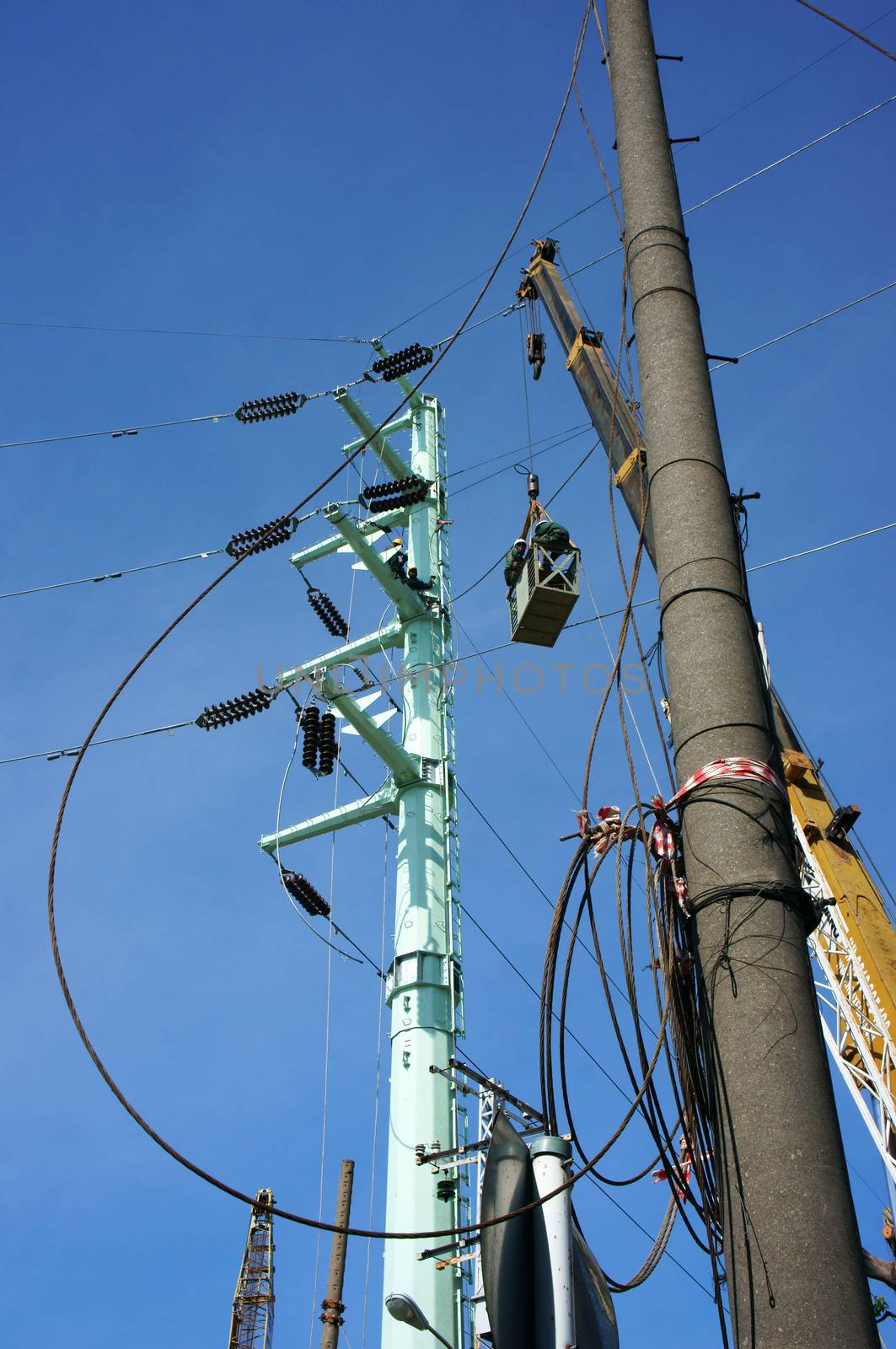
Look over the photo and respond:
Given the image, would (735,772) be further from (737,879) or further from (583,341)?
(583,341)

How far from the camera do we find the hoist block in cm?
1133

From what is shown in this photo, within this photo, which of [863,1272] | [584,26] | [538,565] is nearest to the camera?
[863,1272]

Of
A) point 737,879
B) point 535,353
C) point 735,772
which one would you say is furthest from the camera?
point 535,353

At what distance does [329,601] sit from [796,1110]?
18980 millimetres

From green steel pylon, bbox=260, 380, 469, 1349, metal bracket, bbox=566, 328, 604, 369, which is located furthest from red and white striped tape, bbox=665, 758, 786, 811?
green steel pylon, bbox=260, 380, 469, 1349

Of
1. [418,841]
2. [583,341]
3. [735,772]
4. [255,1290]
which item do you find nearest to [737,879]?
[735,772]

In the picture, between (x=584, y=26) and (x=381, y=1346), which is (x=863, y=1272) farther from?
(x=381, y=1346)

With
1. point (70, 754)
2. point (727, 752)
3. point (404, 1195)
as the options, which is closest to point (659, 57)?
point (727, 752)

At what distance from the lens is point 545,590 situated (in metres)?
11.3

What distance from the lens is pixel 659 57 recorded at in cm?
704

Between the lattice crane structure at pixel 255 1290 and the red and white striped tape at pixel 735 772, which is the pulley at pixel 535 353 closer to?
the red and white striped tape at pixel 735 772

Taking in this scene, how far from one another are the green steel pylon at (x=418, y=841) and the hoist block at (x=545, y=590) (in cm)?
657

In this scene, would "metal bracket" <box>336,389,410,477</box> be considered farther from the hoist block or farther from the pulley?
the hoist block

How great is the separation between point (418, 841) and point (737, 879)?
14317 millimetres
